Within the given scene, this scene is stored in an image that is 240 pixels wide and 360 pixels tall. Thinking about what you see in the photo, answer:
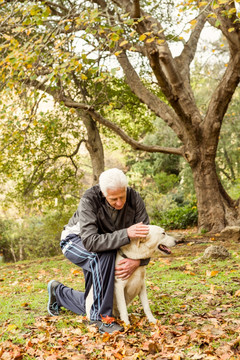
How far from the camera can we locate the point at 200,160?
11.2 meters

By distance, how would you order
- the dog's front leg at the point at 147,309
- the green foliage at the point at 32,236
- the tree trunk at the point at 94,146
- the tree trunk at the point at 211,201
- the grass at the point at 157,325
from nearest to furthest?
the grass at the point at 157,325 < the dog's front leg at the point at 147,309 < the tree trunk at the point at 211,201 < the tree trunk at the point at 94,146 < the green foliage at the point at 32,236

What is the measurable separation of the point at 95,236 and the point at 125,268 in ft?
1.46

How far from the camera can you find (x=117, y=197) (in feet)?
12.7

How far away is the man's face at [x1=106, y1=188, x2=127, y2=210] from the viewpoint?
151 inches

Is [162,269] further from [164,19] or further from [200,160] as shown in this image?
[164,19]

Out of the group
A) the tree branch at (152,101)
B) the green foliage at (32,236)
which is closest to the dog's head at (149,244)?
the tree branch at (152,101)

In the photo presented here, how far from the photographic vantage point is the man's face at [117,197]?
3846mm

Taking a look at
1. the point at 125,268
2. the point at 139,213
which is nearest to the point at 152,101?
the point at 139,213

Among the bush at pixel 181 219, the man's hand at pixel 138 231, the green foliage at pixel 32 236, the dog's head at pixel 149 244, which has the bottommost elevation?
the bush at pixel 181 219

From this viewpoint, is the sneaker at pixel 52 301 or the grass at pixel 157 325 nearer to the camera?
the grass at pixel 157 325

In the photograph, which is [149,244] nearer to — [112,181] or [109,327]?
[112,181]

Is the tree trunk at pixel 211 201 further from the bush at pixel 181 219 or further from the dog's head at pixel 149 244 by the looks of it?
the dog's head at pixel 149 244

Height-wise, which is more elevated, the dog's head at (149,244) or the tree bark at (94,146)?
the tree bark at (94,146)

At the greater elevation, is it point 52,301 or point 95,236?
point 95,236
